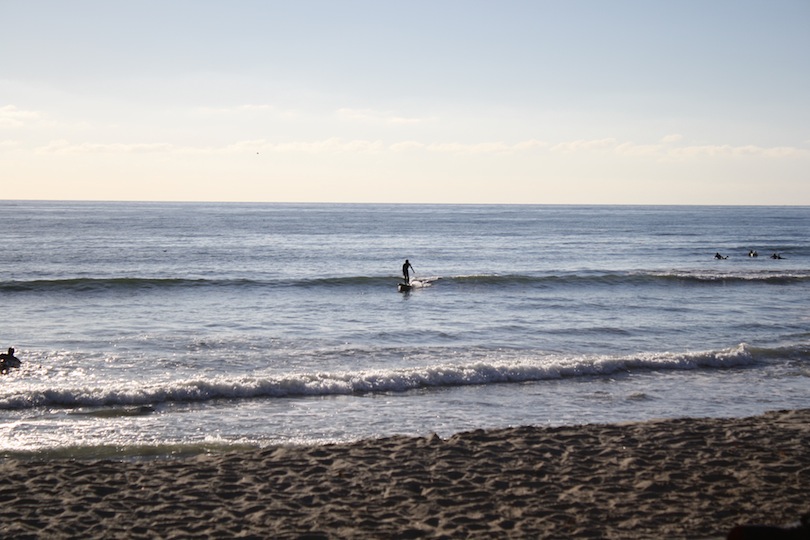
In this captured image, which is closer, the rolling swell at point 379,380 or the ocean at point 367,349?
the ocean at point 367,349

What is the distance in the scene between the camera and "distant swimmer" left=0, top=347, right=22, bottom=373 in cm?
1612

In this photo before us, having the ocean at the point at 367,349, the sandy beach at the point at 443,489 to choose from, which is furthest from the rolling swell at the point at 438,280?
the sandy beach at the point at 443,489

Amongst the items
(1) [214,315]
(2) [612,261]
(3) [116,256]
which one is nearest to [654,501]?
(1) [214,315]

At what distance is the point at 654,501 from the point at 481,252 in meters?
47.6

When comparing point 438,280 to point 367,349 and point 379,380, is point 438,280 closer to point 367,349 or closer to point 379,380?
point 367,349

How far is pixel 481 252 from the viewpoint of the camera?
182ft

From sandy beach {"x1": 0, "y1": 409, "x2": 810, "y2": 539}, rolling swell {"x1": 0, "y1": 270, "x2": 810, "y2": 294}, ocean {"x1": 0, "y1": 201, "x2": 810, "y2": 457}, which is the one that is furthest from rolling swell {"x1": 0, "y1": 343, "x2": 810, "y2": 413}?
rolling swell {"x1": 0, "y1": 270, "x2": 810, "y2": 294}

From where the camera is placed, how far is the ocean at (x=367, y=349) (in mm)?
12852

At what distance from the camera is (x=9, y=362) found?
1631 centimetres

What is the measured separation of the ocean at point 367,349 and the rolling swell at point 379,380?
0.04 meters

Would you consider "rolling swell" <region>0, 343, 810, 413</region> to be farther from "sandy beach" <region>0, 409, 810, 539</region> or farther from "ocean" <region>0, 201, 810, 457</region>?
"sandy beach" <region>0, 409, 810, 539</region>

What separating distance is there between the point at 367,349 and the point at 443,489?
35.4 ft

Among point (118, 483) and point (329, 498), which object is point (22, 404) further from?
point (329, 498)

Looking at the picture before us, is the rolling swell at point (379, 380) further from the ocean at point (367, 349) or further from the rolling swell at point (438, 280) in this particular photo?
the rolling swell at point (438, 280)
